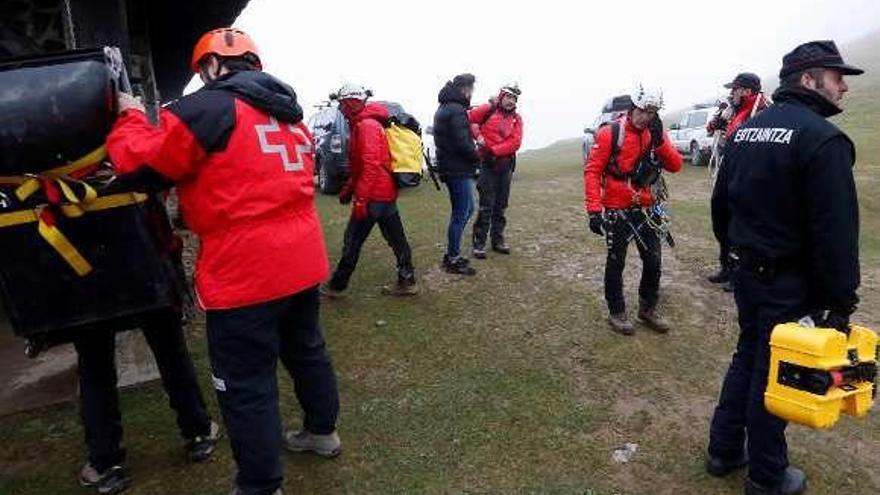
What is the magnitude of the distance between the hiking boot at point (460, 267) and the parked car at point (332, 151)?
502cm

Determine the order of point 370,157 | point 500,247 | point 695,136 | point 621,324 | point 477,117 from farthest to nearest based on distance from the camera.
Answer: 1. point 695,136
2. point 500,247
3. point 477,117
4. point 370,157
5. point 621,324

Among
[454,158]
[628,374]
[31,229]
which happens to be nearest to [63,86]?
[31,229]

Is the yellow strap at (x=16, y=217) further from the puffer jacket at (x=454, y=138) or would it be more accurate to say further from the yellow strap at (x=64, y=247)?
the puffer jacket at (x=454, y=138)

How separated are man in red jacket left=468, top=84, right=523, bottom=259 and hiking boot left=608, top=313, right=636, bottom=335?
247 cm

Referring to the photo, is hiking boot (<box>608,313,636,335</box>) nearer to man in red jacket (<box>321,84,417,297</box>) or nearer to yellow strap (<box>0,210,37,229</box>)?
man in red jacket (<box>321,84,417,297</box>)

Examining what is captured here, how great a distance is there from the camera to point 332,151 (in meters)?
12.5

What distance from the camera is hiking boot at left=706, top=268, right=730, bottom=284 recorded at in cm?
675

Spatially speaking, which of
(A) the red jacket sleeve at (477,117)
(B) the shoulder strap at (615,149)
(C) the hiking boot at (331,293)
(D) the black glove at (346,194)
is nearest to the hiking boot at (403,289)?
(C) the hiking boot at (331,293)

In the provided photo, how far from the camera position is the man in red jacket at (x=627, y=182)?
5.16m

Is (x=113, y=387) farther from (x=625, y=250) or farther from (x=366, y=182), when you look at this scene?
(x=625, y=250)

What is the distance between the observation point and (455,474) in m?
3.60

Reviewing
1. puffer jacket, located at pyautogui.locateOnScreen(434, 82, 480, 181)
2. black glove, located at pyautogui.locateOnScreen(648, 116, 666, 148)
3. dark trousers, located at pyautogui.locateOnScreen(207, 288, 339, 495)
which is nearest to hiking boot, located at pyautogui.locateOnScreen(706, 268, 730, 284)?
black glove, located at pyautogui.locateOnScreen(648, 116, 666, 148)

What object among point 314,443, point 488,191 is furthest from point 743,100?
point 314,443

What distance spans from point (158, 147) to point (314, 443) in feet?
6.44
